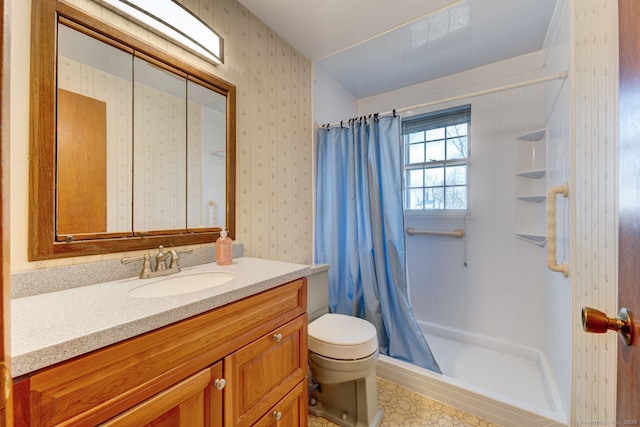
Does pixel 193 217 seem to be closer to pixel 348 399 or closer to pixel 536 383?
pixel 348 399

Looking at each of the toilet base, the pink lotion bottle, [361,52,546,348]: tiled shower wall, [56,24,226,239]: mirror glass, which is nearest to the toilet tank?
the toilet base

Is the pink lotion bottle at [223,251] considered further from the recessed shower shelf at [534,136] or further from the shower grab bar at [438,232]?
the recessed shower shelf at [534,136]

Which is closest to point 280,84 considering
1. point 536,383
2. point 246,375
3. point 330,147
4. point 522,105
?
point 330,147

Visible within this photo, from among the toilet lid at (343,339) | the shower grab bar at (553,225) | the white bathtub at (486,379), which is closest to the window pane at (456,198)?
the shower grab bar at (553,225)

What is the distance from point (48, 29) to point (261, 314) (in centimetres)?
117

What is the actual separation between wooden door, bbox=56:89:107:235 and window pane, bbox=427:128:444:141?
2.34 meters

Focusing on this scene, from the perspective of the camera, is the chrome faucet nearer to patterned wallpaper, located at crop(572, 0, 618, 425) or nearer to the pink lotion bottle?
the pink lotion bottle

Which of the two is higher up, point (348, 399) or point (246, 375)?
point (246, 375)

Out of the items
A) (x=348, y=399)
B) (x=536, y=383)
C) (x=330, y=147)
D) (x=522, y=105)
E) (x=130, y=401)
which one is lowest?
(x=536, y=383)

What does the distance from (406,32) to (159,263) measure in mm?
1969

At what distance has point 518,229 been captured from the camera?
6.70ft

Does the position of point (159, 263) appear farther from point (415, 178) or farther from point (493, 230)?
point (493, 230)

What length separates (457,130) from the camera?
2301 millimetres

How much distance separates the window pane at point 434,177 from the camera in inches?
92.8
